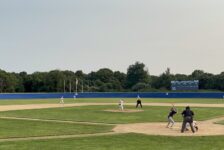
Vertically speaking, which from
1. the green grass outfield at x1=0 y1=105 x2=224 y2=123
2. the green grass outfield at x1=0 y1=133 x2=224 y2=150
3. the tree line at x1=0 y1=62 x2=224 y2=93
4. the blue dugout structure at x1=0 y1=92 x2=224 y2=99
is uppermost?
the tree line at x1=0 y1=62 x2=224 y2=93

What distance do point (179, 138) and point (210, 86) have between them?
113692 millimetres

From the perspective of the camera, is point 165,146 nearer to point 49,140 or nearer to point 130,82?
point 49,140

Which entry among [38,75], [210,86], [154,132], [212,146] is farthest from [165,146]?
[38,75]

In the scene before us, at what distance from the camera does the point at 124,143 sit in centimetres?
2141

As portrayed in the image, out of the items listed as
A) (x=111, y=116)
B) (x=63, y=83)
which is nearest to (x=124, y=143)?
(x=111, y=116)

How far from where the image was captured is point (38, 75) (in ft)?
477

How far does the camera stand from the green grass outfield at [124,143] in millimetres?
19859

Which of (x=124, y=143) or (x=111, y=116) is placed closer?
(x=124, y=143)

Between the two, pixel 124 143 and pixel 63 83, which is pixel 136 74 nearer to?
pixel 63 83

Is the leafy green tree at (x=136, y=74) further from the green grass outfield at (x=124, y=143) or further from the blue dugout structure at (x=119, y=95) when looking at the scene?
the green grass outfield at (x=124, y=143)

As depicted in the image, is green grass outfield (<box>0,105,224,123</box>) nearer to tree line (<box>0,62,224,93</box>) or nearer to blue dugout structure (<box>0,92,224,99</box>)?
blue dugout structure (<box>0,92,224,99</box>)

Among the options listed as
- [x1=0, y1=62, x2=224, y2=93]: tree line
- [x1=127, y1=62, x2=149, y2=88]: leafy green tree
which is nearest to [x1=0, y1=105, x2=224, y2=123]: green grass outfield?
[x1=0, y1=62, x2=224, y2=93]: tree line

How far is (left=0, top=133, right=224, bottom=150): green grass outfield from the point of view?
65.2 feet

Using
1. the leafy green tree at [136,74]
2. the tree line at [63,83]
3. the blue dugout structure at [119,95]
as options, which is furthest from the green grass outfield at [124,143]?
the leafy green tree at [136,74]
